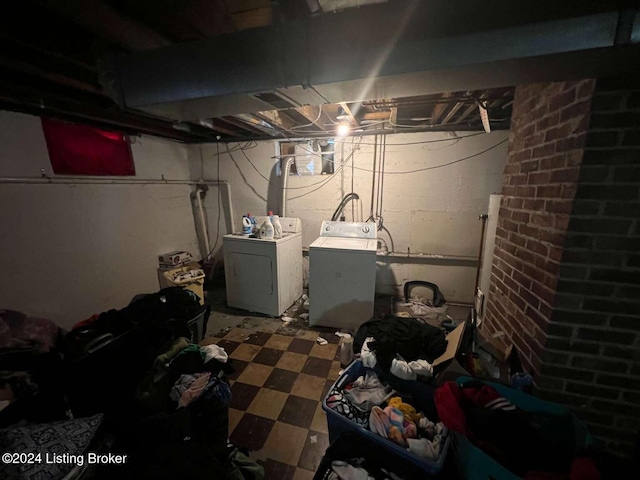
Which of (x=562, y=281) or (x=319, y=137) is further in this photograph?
(x=319, y=137)

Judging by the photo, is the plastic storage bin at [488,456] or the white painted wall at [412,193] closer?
the plastic storage bin at [488,456]

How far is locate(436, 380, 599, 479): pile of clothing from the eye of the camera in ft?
2.74

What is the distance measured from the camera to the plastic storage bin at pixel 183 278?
2.95m

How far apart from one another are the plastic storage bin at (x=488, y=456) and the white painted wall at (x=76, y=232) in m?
3.30

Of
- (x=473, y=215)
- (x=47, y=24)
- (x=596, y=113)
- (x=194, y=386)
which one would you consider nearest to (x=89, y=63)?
(x=47, y=24)

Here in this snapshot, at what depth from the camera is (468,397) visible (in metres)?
1.05

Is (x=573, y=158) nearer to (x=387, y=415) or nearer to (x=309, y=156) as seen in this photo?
(x=387, y=415)

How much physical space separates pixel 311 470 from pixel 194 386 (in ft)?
2.60

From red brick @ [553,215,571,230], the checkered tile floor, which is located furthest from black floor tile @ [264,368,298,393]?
red brick @ [553,215,571,230]

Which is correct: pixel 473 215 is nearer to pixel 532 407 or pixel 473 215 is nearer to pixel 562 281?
pixel 562 281

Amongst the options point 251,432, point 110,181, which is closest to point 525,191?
point 251,432

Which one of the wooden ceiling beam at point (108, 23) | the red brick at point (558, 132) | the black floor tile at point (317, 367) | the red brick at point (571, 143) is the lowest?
the black floor tile at point (317, 367)

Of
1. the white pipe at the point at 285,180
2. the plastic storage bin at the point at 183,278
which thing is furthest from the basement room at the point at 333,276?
the white pipe at the point at 285,180

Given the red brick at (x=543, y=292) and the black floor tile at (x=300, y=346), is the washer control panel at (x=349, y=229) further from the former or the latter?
the red brick at (x=543, y=292)
